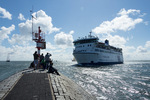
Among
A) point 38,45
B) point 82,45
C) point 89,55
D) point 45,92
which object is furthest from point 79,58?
point 45,92

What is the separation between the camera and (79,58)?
44.4 meters

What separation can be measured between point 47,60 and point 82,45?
36.4m

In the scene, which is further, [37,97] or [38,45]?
[38,45]

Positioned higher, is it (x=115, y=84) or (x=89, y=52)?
(x=89, y=52)

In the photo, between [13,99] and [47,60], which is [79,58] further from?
[13,99]

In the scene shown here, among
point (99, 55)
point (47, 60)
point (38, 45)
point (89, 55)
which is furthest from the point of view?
point (99, 55)

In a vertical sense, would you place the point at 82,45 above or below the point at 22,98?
above

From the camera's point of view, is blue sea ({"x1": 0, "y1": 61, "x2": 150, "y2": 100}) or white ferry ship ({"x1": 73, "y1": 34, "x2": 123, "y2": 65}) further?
white ferry ship ({"x1": 73, "y1": 34, "x2": 123, "y2": 65})

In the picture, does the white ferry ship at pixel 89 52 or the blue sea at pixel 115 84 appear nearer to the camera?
the blue sea at pixel 115 84

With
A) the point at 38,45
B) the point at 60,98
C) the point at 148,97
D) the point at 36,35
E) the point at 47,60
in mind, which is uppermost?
the point at 36,35

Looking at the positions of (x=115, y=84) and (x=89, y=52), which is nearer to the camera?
(x=115, y=84)

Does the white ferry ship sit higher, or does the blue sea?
the white ferry ship

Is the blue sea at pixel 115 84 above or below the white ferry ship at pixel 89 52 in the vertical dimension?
below

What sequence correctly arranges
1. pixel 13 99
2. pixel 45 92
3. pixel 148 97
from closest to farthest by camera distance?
1. pixel 13 99
2. pixel 45 92
3. pixel 148 97
